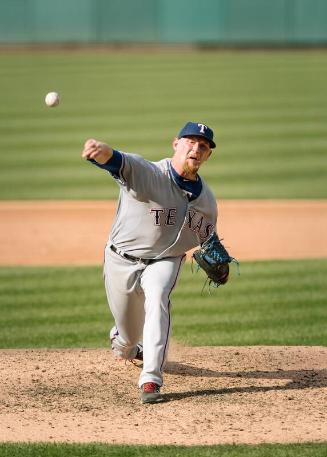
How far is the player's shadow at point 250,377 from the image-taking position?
6012 millimetres

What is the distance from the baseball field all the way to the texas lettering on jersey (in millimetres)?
965

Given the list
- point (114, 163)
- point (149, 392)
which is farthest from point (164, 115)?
point (149, 392)

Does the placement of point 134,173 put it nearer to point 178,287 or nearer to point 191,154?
point 191,154

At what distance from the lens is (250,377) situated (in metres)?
6.33

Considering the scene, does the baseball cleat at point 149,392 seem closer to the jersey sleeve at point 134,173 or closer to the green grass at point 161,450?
the green grass at point 161,450

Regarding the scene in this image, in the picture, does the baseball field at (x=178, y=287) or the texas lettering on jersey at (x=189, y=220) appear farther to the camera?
the texas lettering on jersey at (x=189, y=220)

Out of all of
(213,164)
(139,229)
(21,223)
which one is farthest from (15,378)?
(213,164)

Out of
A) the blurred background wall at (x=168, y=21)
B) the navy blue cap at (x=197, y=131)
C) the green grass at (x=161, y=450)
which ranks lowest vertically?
the green grass at (x=161, y=450)

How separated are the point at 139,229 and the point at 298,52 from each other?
2361 cm

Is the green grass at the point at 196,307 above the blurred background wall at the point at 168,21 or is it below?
below

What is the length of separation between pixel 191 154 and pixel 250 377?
4.90 ft

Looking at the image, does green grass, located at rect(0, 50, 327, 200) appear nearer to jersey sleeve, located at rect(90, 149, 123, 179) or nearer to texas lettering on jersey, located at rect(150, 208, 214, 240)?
texas lettering on jersey, located at rect(150, 208, 214, 240)

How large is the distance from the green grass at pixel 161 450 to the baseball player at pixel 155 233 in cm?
75

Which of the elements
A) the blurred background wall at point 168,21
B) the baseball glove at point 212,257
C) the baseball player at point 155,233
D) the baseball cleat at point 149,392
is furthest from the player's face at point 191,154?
the blurred background wall at point 168,21
